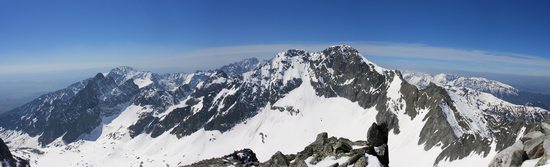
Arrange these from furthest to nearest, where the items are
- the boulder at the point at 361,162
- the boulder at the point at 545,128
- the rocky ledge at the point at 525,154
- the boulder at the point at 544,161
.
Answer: the boulder at the point at 361,162, the boulder at the point at 545,128, the rocky ledge at the point at 525,154, the boulder at the point at 544,161

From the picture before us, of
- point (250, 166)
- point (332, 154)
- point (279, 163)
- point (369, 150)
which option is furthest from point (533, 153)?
point (250, 166)

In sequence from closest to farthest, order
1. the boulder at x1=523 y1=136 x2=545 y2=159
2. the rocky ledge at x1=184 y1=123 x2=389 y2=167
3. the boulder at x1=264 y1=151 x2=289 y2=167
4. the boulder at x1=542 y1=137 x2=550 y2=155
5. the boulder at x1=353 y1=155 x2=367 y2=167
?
the boulder at x1=542 y1=137 x2=550 y2=155, the boulder at x1=523 y1=136 x2=545 y2=159, the boulder at x1=353 y1=155 x2=367 y2=167, the rocky ledge at x1=184 y1=123 x2=389 y2=167, the boulder at x1=264 y1=151 x2=289 y2=167

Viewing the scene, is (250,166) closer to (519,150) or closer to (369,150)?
(369,150)

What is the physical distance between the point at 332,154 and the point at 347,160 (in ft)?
30.1

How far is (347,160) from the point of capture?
189 feet

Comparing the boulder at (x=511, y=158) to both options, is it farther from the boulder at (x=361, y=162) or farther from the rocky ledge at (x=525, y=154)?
the boulder at (x=361, y=162)

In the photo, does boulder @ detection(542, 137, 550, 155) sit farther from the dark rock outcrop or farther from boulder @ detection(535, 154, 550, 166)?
the dark rock outcrop

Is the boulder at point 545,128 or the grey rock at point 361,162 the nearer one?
the boulder at point 545,128

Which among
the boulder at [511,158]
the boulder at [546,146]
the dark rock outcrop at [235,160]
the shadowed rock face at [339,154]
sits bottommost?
the dark rock outcrop at [235,160]

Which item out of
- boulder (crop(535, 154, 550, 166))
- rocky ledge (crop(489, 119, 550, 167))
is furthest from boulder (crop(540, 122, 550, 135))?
boulder (crop(535, 154, 550, 166))

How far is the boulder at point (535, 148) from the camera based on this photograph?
3620 centimetres

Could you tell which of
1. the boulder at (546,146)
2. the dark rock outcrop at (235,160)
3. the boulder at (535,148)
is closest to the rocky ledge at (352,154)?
the boulder at (535,148)

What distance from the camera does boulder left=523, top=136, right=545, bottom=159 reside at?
119 feet

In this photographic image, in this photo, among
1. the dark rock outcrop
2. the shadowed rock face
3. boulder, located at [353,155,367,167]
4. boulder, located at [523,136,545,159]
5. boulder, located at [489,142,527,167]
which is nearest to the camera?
boulder, located at [489,142,527,167]
